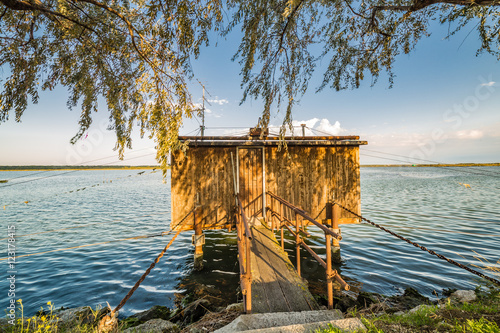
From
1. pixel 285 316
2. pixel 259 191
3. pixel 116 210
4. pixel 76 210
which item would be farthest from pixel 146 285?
pixel 76 210

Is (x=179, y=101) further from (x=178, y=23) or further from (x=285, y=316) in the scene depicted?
(x=285, y=316)

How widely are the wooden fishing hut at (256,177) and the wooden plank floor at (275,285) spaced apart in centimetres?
281

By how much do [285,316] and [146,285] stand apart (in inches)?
233

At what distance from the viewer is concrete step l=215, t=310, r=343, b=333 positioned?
307 centimetres

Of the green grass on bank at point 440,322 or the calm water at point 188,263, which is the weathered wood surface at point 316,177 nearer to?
the calm water at point 188,263

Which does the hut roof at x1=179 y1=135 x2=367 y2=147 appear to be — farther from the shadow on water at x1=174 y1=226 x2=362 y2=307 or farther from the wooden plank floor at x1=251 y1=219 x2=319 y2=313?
the shadow on water at x1=174 y1=226 x2=362 y2=307

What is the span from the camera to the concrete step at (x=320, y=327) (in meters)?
2.76

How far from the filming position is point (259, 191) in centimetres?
895

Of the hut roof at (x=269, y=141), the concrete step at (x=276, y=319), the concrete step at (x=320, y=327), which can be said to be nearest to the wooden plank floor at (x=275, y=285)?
the concrete step at (x=276, y=319)

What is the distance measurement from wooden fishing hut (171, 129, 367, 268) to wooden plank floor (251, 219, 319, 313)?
281cm

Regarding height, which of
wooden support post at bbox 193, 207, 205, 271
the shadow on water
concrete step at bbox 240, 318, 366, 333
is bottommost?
the shadow on water

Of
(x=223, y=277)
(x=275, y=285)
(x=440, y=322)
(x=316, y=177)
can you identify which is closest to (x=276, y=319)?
(x=275, y=285)

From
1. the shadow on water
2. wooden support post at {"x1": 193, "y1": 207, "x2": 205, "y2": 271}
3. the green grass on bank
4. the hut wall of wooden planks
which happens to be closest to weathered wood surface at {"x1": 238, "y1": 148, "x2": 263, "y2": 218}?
the hut wall of wooden planks

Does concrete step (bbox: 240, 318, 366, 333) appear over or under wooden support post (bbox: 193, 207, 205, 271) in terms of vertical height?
over
